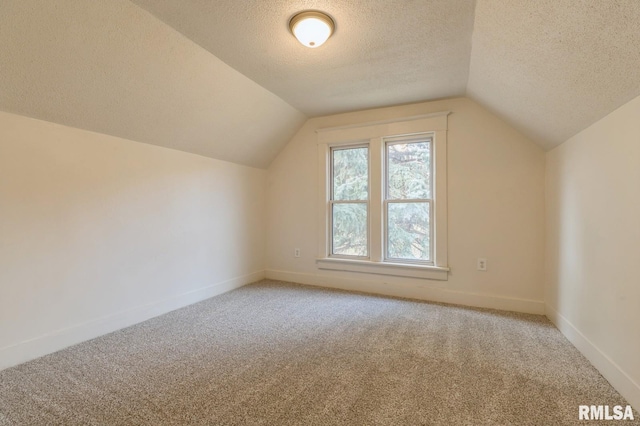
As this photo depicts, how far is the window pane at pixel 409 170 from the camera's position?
11.2ft

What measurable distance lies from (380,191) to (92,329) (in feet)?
10.4

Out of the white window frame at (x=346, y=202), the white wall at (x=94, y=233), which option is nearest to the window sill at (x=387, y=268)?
the white window frame at (x=346, y=202)

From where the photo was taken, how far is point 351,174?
3.86 m

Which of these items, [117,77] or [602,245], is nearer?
[602,245]

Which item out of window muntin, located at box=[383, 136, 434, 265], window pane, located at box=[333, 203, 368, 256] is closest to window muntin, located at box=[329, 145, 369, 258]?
window pane, located at box=[333, 203, 368, 256]

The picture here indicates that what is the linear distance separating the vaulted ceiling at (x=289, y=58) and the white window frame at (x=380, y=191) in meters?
0.50

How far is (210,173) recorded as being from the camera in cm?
348

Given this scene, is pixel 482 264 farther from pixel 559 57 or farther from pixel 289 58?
pixel 289 58

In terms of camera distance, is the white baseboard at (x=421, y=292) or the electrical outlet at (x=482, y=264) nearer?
the white baseboard at (x=421, y=292)

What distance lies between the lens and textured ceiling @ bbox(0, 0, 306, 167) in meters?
1.65

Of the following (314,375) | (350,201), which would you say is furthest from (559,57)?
(350,201)

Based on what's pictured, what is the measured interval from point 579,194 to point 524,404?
63.1 inches

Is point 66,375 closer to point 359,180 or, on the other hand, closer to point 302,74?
point 302,74

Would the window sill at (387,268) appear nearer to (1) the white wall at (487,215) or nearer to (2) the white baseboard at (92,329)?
(1) the white wall at (487,215)
